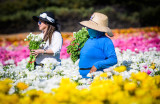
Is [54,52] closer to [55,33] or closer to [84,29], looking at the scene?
[55,33]

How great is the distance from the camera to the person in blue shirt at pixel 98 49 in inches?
98.0

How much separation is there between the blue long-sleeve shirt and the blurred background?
8.21 metres

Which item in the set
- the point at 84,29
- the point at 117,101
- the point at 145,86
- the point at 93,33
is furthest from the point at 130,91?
the point at 84,29

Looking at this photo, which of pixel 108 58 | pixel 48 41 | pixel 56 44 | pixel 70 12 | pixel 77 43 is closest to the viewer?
pixel 108 58

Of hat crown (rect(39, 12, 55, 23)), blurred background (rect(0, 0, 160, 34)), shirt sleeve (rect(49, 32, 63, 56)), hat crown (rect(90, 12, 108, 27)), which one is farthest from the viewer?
blurred background (rect(0, 0, 160, 34))

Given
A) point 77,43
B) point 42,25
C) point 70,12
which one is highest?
point 70,12

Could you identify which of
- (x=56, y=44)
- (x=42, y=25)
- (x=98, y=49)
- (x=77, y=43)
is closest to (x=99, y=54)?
(x=98, y=49)

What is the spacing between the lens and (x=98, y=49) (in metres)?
2.61

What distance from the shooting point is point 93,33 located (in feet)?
8.77

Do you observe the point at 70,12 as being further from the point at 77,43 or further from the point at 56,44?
the point at 77,43

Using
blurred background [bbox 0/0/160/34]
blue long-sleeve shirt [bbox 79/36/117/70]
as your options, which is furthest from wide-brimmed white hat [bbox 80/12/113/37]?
blurred background [bbox 0/0/160/34]

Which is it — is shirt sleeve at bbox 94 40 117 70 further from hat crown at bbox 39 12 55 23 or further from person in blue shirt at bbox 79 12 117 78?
hat crown at bbox 39 12 55 23

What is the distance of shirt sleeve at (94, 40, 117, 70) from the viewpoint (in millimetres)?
2471

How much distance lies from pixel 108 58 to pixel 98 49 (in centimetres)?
20
